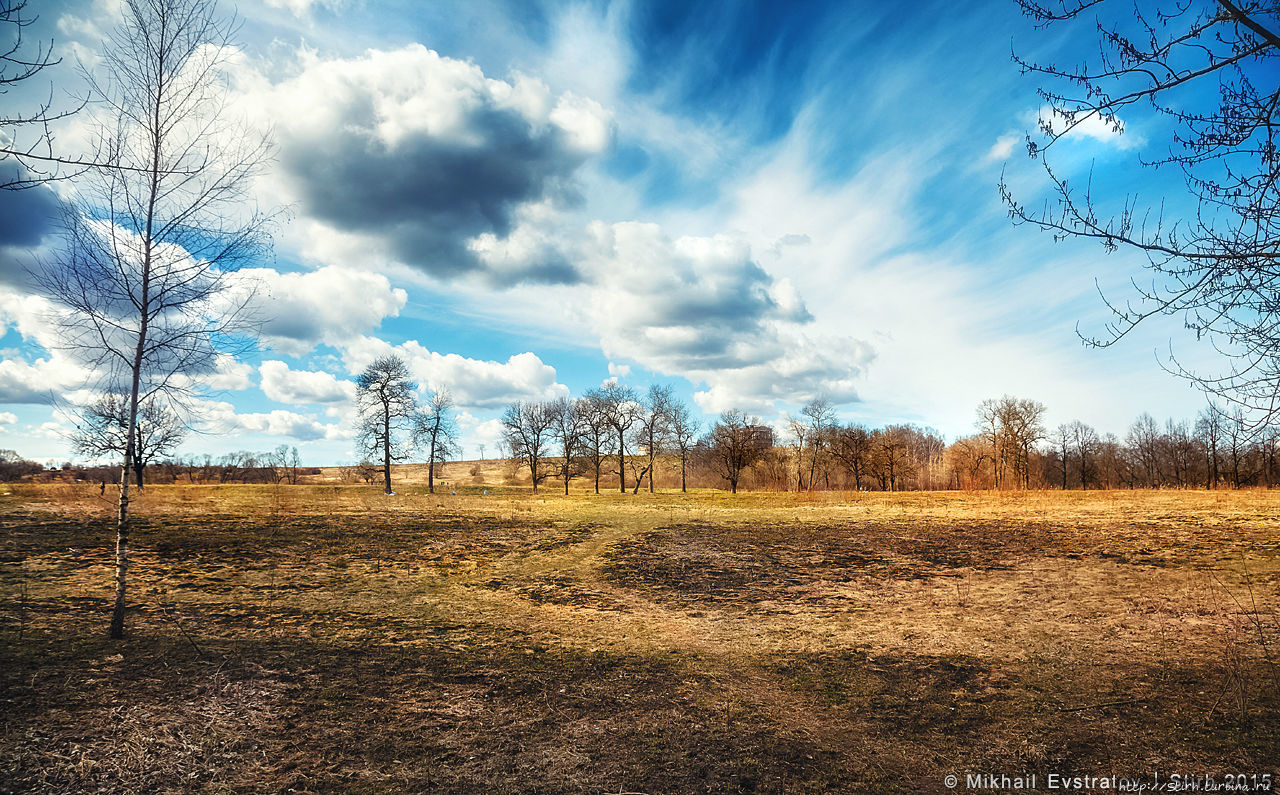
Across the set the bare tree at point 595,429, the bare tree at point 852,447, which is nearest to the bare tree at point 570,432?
the bare tree at point 595,429

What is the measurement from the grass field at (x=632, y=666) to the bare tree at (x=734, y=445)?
40.4 metres

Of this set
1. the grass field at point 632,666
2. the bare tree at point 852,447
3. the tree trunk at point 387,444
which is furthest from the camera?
the bare tree at point 852,447

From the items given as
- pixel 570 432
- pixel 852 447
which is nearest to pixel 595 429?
pixel 570 432

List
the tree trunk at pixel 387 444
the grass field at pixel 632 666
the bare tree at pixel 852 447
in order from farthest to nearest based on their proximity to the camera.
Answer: the bare tree at pixel 852 447 < the tree trunk at pixel 387 444 < the grass field at pixel 632 666

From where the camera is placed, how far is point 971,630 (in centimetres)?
927

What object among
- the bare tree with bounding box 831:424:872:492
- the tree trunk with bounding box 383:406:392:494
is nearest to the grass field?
the tree trunk with bounding box 383:406:392:494

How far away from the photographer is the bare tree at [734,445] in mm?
57469

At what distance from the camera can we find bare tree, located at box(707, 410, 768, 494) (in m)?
57.5

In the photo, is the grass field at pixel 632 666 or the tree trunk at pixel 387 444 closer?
the grass field at pixel 632 666

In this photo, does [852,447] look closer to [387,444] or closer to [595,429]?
[595,429]

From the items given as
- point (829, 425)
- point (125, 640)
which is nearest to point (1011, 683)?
point (125, 640)

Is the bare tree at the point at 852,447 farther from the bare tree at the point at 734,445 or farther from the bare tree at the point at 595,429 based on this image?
the bare tree at the point at 595,429

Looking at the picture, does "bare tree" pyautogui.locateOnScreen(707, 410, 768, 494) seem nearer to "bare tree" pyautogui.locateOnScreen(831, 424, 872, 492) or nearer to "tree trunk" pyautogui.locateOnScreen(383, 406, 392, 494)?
"bare tree" pyautogui.locateOnScreen(831, 424, 872, 492)

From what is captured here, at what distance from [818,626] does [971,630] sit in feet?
8.20
